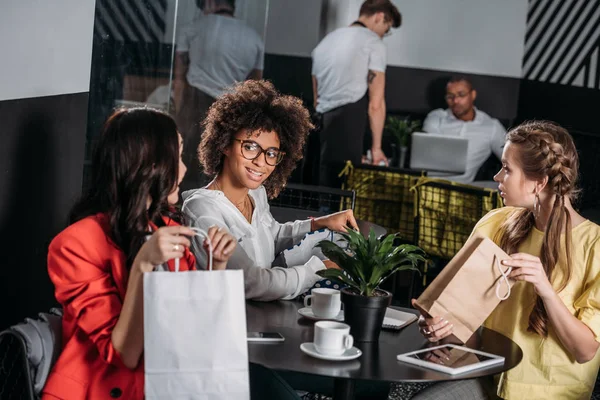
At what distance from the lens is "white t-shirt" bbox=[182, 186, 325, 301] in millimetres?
2465

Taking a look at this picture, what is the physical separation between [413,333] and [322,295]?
0.26m

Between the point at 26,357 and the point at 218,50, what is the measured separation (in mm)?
3216

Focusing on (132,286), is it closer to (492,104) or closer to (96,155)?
(96,155)

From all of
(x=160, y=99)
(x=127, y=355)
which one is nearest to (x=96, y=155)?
(x=127, y=355)

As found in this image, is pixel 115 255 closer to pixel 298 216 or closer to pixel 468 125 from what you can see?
pixel 298 216

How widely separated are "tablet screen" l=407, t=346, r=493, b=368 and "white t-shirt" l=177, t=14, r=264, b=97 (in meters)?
2.53

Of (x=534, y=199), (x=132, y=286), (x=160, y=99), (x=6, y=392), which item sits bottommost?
(x=6, y=392)

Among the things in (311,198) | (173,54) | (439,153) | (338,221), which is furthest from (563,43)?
(338,221)

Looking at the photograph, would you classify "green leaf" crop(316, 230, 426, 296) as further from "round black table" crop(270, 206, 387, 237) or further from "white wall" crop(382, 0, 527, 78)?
"white wall" crop(382, 0, 527, 78)

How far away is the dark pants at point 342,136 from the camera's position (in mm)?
6086

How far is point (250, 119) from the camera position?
2742 mm

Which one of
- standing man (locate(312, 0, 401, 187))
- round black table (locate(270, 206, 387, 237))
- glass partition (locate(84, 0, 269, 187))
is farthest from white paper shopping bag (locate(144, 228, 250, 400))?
standing man (locate(312, 0, 401, 187))

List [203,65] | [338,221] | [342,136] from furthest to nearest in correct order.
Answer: [342,136] < [203,65] < [338,221]

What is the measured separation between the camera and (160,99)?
402 cm
